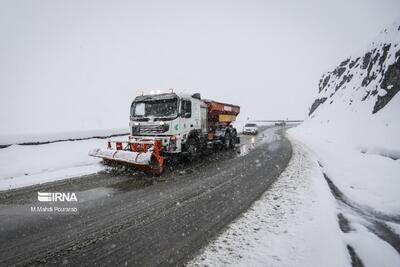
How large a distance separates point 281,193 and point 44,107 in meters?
Result: 93.0

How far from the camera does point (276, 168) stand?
379 inches

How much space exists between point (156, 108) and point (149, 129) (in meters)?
1.03

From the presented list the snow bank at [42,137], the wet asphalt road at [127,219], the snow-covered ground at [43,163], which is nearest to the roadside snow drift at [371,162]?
the wet asphalt road at [127,219]

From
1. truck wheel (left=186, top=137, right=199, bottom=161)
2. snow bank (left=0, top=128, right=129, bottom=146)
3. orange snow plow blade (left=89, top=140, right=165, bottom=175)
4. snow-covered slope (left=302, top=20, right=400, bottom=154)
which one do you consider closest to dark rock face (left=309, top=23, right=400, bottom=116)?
snow-covered slope (left=302, top=20, right=400, bottom=154)

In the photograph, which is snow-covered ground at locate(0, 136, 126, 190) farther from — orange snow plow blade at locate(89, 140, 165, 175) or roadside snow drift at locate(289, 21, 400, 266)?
roadside snow drift at locate(289, 21, 400, 266)

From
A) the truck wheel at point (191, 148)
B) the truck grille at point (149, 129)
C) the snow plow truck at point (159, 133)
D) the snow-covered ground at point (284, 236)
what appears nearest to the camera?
the snow-covered ground at point (284, 236)

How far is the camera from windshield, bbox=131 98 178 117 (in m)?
9.89

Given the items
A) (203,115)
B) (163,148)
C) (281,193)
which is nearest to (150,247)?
(281,193)

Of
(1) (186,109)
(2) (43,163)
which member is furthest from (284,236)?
(2) (43,163)

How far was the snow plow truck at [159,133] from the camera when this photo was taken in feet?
28.6

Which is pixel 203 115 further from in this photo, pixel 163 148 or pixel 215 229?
pixel 215 229

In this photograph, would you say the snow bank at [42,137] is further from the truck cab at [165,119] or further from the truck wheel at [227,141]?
the truck wheel at [227,141]

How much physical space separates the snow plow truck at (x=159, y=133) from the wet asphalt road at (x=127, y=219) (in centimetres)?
74

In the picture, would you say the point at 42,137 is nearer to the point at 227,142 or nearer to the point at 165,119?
the point at 165,119
